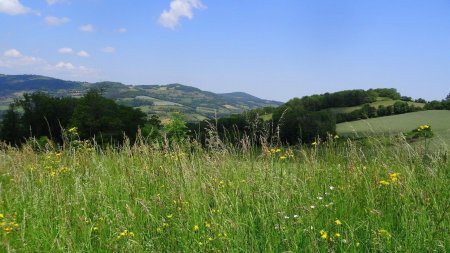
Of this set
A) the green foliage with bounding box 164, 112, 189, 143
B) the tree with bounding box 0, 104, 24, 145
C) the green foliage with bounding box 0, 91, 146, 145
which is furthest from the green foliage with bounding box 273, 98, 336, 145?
the tree with bounding box 0, 104, 24, 145

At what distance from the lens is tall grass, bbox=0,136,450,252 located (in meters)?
3.45

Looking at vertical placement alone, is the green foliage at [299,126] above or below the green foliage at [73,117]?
above

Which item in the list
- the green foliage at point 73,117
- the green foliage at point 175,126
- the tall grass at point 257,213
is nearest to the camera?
the tall grass at point 257,213

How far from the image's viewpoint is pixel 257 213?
4.22 meters

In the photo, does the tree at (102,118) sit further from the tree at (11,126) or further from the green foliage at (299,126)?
the green foliage at (299,126)

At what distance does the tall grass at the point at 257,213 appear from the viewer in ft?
A: 11.3

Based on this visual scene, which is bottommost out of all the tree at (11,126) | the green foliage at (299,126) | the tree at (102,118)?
the tree at (11,126)

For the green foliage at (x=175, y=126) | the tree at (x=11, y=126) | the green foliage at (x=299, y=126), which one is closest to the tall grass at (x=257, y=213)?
the green foliage at (x=299, y=126)

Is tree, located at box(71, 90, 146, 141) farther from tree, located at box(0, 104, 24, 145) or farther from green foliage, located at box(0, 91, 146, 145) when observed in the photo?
tree, located at box(0, 104, 24, 145)

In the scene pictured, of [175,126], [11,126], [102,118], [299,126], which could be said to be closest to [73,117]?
[102,118]

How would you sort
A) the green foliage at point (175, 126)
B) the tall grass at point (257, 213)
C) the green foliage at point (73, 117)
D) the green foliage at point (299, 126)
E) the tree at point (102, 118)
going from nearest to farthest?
the tall grass at point (257, 213) < the green foliage at point (299, 126) < the green foliage at point (175, 126) < the tree at point (102, 118) < the green foliage at point (73, 117)

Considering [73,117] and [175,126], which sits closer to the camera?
[175,126]

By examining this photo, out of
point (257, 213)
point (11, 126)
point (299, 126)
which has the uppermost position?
point (299, 126)

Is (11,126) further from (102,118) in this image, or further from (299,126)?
(299,126)
